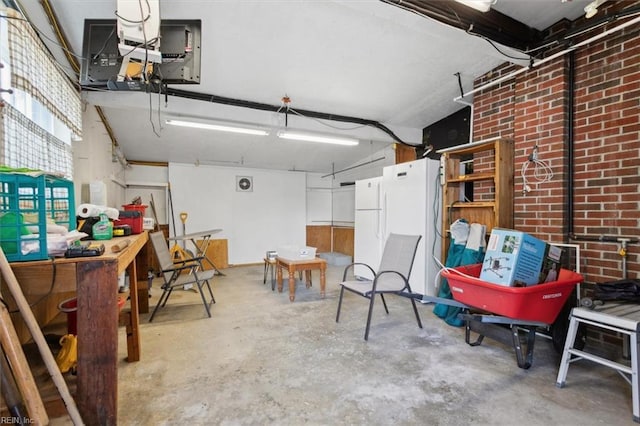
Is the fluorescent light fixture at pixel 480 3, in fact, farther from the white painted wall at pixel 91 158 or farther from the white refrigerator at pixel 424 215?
the white painted wall at pixel 91 158

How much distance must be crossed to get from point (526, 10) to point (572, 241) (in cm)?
209

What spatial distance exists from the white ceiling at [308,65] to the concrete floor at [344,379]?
2.69m

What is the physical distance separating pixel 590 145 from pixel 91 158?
17.1 ft

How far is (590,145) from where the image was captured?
2500 mm

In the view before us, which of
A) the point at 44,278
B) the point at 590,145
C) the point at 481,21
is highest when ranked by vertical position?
the point at 481,21

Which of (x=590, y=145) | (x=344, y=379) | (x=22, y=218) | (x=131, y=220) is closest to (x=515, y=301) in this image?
(x=344, y=379)

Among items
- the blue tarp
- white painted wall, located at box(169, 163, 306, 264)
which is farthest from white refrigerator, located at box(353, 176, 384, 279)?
white painted wall, located at box(169, 163, 306, 264)

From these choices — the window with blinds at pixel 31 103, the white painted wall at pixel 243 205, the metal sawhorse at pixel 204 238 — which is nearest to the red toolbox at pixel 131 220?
the window with blinds at pixel 31 103

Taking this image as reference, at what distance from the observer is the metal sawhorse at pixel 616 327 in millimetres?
1651

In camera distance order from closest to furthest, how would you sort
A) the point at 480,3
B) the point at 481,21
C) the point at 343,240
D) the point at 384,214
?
1. the point at 480,3
2. the point at 481,21
3. the point at 384,214
4. the point at 343,240

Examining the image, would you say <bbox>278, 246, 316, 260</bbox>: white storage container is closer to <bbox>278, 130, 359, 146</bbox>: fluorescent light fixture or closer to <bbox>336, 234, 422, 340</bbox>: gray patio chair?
<bbox>336, 234, 422, 340</bbox>: gray patio chair

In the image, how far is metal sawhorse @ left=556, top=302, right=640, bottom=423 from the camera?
1.65m

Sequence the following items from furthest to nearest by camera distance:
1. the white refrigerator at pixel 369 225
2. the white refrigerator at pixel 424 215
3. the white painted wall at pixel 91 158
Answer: the white refrigerator at pixel 369 225, the white refrigerator at pixel 424 215, the white painted wall at pixel 91 158

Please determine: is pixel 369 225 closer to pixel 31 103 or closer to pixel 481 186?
pixel 481 186
